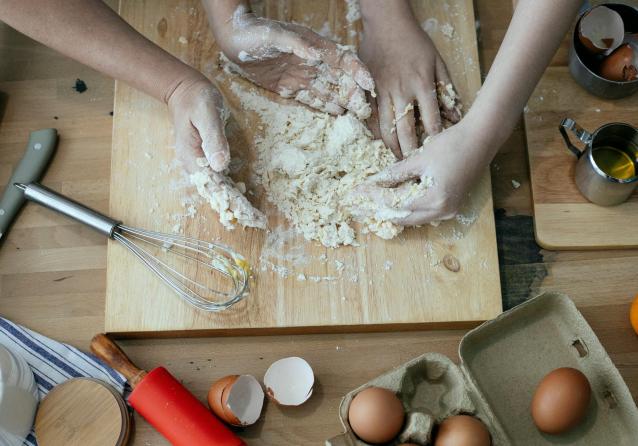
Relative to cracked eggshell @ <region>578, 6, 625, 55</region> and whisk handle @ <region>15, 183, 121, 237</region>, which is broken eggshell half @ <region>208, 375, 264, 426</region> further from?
cracked eggshell @ <region>578, 6, 625, 55</region>

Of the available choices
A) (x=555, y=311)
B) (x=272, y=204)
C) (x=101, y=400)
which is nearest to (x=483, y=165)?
(x=555, y=311)

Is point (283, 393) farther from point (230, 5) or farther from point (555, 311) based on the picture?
point (230, 5)

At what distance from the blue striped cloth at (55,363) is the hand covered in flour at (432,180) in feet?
1.83

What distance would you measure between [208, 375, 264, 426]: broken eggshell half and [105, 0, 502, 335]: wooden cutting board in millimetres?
97

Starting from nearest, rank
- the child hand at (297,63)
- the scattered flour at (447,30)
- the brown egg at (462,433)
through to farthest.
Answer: the brown egg at (462,433) → the child hand at (297,63) → the scattered flour at (447,30)

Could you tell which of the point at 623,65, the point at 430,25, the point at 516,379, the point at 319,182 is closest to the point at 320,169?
the point at 319,182

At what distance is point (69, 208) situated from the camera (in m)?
1.27

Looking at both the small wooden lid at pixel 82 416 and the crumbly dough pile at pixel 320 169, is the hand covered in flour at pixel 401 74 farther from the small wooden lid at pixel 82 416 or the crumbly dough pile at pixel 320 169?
the small wooden lid at pixel 82 416

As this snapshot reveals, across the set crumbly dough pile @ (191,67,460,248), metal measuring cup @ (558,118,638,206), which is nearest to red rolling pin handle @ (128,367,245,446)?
crumbly dough pile @ (191,67,460,248)

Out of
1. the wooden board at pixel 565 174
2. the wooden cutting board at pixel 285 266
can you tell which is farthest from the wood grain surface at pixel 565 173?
the wooden cutting board at pixel 285 266

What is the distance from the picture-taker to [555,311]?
3.96 ft

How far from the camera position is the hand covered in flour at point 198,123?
1.19 metres

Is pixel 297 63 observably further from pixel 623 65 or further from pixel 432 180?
pixel 623 65

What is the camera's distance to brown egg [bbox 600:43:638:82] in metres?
1.32
